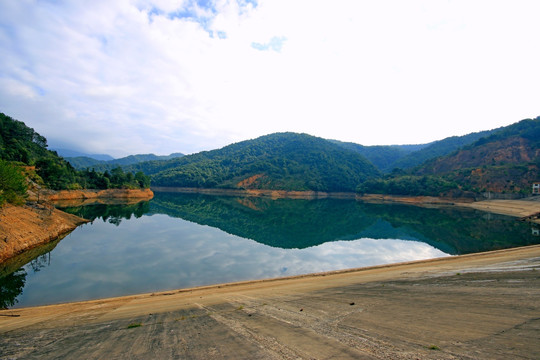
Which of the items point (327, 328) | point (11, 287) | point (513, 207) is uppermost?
point (327, 328)

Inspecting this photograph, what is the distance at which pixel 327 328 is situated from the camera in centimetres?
585

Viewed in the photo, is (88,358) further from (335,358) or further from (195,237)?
(195,237)

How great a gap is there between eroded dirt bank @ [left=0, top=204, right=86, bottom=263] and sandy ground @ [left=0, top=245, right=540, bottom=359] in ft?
41.2

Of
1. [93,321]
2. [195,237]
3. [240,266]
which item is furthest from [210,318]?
[195,237]

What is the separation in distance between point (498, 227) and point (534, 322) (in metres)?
44.7

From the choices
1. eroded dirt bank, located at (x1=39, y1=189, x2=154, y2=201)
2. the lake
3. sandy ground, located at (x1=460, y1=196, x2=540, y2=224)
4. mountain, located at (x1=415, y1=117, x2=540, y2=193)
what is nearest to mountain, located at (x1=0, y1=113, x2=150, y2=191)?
eroded dirt bank, located at (x1=39, y1=189, x2=154, y2=201)

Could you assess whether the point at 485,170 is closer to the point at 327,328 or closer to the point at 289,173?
the point at 289,173

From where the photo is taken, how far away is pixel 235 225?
136ft

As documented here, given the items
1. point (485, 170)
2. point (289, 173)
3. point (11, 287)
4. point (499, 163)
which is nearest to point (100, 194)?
point (11, 287)

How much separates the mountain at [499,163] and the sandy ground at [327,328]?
86.0 meters

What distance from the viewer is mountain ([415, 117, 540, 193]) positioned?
7681cm

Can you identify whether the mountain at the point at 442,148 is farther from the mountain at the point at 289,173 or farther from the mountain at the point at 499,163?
the mountain at the point at 499,163

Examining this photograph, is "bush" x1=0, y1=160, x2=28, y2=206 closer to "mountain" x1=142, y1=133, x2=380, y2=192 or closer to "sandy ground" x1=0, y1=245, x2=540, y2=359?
"sandy ground" x1=0, y1=245, x2=540, y2=359

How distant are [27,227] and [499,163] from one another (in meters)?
123
